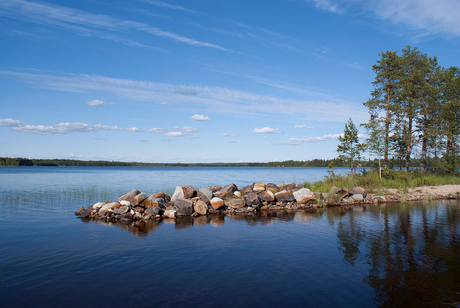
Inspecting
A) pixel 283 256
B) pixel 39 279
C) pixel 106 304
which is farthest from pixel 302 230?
pixel 39 279

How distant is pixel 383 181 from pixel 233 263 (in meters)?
25.3

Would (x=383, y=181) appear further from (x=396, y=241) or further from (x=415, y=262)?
(x=415, y=262)

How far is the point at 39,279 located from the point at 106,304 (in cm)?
328

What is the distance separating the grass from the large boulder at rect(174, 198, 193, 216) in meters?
13.2

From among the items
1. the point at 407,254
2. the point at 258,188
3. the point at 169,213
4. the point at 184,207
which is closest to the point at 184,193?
the point at 184,207

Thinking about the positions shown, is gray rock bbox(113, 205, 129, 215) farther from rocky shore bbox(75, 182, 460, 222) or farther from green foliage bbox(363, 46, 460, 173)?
green foliage bbox(363, 46, 460, 173)

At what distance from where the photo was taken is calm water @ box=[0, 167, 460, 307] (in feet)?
24.7

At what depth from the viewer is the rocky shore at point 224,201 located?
18500 mm

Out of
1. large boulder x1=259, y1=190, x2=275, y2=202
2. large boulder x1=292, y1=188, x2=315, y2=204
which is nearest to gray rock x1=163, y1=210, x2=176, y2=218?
large boulder x1=259, y1=190, x2=275, y2=202

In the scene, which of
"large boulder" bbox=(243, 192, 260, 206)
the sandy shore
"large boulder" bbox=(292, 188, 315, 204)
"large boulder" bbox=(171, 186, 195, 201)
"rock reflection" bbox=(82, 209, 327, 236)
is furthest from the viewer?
the sandy shore

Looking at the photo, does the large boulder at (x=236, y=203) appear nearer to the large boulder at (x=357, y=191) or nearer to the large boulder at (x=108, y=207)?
the large boulder at (x=108, y=207)

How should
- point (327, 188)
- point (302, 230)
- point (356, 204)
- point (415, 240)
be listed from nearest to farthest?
1. point (415, 240)
2. point (302, 230)
3. point (356, 204)
4. point (327, 188)

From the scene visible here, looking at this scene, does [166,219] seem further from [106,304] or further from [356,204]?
[356,204]

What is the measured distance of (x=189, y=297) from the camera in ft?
24.8
